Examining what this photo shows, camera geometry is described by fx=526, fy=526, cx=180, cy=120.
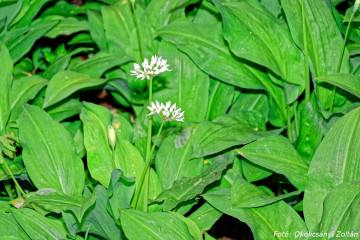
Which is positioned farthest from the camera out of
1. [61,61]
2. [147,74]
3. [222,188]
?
[61,61]

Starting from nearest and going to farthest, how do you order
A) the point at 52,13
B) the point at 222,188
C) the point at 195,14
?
1. the point at 222,188
2. the point at 195,14
3. the point at 52,13

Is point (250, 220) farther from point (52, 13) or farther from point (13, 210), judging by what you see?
point (52, 13)

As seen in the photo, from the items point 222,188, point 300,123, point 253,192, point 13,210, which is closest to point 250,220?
point 253,192

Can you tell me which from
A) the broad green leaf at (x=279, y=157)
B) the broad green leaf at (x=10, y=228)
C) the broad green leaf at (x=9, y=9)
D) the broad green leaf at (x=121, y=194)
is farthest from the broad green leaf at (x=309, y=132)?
the broad green leaf at (x=9, y=9)

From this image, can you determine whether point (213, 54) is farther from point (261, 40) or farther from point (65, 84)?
point (65, 84)

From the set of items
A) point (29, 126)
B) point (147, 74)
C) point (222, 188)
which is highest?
point (147, 74)

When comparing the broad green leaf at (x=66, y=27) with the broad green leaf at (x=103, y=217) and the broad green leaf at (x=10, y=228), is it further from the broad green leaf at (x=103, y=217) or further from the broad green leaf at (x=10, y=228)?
the broad green leaf at (x=103, y=217)

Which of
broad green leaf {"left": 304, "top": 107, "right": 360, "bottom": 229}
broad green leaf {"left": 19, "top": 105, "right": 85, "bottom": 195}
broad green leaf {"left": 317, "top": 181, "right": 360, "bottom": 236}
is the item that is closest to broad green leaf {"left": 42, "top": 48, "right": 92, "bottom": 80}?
broad green leaf {"left": 19, "top": 105, "right": 85, "bottom": 195}
